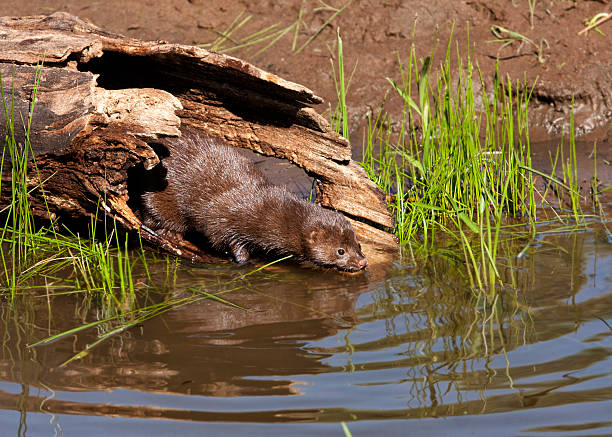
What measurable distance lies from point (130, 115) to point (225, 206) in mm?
1246

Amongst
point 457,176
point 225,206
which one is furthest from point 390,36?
point 225,206

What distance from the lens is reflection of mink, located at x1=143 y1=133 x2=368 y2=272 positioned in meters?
5.71

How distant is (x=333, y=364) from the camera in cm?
358

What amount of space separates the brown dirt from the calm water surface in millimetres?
3686

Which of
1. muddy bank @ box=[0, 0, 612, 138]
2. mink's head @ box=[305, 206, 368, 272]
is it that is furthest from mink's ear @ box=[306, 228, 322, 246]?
muddy bank @ box=[0, 0, 612, 138]

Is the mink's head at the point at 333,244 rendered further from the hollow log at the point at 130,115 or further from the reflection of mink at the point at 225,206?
the hollow log at the point at 130,115

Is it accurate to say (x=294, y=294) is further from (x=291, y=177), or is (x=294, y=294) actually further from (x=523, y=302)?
(x=291, y=177)

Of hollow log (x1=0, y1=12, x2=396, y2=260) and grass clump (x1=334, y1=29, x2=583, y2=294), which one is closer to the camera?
hollow log (x1=0, y1=12, x2=396, y2=260)

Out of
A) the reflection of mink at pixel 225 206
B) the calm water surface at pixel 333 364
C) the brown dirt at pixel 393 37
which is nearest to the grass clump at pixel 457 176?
the reflection of mink at pixel 225 206

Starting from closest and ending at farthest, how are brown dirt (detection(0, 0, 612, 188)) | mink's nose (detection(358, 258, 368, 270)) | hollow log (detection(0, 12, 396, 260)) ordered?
hollow log (detection(0, 12, 396, 260)), mink's nose (detection(358, 258, 368, 270)), brown dirt (detection(0, 0, 612, 188))

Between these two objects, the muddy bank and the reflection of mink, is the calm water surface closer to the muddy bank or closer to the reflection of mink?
the reflection of mink

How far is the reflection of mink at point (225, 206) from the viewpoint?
5.71 metres

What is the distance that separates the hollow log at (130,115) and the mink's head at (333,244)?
349 mm

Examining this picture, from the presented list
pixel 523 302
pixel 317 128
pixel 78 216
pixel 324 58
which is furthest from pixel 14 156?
pixel 324 58
